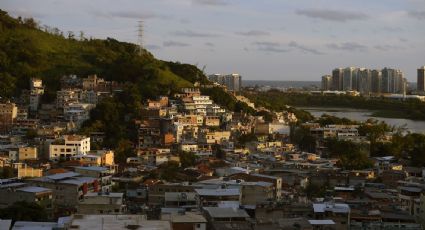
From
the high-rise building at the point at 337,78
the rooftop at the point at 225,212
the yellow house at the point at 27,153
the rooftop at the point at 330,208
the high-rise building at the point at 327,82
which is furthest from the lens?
the high-rise building at the point at 327,82

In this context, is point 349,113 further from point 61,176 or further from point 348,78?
point 61,176

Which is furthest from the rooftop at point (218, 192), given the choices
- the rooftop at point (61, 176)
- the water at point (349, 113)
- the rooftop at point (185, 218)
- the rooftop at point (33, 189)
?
the water at point (349, 113)

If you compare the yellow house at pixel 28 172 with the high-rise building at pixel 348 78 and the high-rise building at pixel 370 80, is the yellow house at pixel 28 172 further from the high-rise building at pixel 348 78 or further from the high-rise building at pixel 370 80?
the high-rise building at pixel 348 78

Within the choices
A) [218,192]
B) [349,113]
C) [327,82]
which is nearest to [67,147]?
[218,192]

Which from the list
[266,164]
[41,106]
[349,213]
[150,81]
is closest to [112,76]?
[150,81]

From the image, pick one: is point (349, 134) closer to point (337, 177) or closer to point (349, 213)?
point (337, 177)

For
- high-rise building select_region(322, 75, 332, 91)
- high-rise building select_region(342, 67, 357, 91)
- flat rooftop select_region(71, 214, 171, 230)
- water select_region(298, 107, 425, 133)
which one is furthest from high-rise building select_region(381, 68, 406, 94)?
flat rooftop select_region(71, 214, 171, 230)

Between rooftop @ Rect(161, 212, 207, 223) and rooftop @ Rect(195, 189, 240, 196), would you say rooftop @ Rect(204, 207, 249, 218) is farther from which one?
rooftop @ Rect(195, 189, 240, 196)

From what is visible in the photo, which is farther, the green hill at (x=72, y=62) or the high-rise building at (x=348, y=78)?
the high-rise building at (x=348, y=78)
